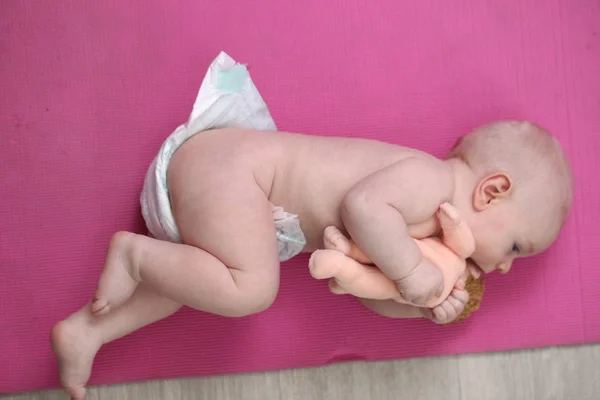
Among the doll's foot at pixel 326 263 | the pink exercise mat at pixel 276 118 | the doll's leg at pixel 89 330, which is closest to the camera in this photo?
the doll's foot at pixel 326 263

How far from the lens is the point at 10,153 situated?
3.69 ft

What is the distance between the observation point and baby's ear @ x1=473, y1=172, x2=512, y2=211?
957 mm

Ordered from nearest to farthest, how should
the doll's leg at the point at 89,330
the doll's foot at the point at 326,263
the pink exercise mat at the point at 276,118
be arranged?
the doll's foot at the point at 326,263 → the doll's leg at the point at 89,330 → the pink exercise mat at the point at 276,118

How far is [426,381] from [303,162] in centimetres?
54

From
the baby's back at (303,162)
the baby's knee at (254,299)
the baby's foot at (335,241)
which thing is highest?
the baby's back at (303,162)

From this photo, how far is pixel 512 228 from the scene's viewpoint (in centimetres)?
98

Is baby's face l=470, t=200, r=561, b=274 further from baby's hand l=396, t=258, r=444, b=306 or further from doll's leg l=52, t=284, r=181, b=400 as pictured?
doll's leg l=52, t=284, r=181, b=400

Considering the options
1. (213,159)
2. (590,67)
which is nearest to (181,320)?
(213,159)

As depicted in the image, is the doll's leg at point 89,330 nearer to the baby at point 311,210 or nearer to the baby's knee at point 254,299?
the baby at point 311,210

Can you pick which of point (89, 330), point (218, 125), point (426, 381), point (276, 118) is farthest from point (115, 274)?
point (426, 381)

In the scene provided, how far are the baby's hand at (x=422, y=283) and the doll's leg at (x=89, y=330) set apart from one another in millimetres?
407

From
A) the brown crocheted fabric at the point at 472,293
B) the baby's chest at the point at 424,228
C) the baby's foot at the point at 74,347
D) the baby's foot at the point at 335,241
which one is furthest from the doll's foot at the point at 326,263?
the baby's foot at the point at 74,347

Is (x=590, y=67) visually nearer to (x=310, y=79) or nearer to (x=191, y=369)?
(x=310, y=79)

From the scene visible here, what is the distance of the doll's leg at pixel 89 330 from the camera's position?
39.4 inches
